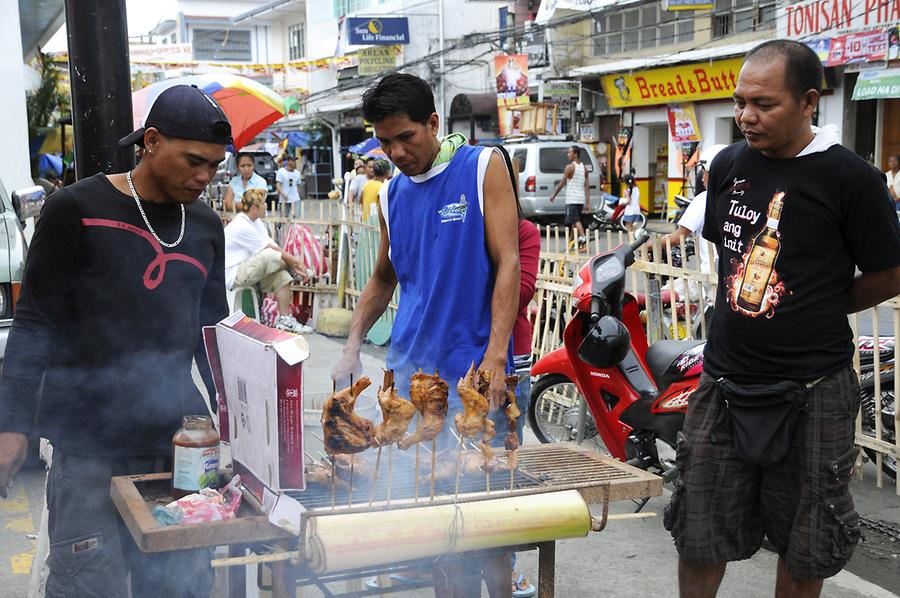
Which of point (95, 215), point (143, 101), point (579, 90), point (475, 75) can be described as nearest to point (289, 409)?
point (95, 215)

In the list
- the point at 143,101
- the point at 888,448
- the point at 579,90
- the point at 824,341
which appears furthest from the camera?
the point at 579,90

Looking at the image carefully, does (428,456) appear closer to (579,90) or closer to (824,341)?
(824,341)

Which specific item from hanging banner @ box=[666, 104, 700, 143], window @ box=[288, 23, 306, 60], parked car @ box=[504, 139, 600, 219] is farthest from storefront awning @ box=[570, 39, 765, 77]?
window @ box=[288, 23, 306, 60]

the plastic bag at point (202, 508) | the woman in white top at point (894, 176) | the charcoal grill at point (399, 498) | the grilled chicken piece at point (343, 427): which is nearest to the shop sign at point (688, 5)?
the woman in white top at point (894, 176)

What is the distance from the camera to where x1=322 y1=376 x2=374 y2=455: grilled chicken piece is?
2.57 m

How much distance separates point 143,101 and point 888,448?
27.4 ft

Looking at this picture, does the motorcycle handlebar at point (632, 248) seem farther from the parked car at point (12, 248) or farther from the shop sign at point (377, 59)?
the shop sign at point (377, 59)

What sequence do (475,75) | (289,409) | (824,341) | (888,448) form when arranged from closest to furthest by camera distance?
(289,409) → (824,341) → (888,448) → (475,75)

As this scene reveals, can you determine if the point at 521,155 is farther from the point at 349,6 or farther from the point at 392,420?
the point at 349,6

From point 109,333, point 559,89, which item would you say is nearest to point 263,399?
point 109,333

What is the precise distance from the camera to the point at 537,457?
10.1ft

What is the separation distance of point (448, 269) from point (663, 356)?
223 cm

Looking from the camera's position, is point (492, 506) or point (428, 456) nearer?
point (492, 506)

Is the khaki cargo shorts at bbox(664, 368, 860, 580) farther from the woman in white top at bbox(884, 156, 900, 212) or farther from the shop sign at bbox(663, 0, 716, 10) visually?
the shop sign at bbox(663, 0, 716, 10)
